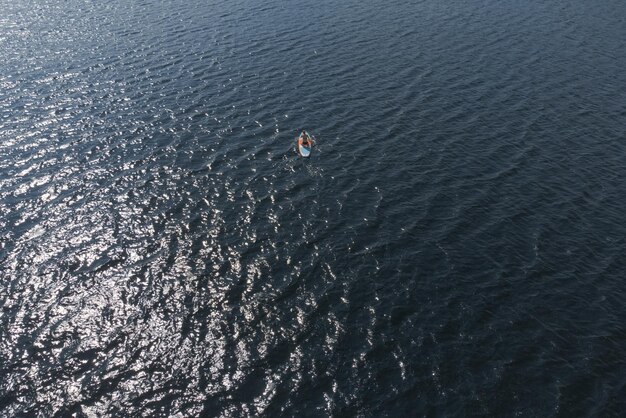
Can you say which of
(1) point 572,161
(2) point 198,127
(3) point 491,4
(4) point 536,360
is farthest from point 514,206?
(3) point 491,4

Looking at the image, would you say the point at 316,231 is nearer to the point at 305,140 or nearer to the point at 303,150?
the point at 303,150

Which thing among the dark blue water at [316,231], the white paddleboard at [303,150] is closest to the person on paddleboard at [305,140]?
the white paddleboard at [303,150]

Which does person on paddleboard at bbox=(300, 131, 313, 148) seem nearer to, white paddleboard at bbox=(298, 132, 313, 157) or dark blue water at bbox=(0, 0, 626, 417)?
white paddleboard at bbox=(298, 132, 313, 157)

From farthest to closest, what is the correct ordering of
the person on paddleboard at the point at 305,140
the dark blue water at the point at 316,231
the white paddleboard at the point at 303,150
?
the person on paddleboard at the point at 305,140, the white paddleboard at the point at 303,150, the dark blue water at the point at 316,231

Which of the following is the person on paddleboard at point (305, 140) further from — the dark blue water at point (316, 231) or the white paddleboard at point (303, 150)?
the dark blue water at point (316, 231)

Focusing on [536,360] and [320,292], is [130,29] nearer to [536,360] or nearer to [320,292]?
[320,292]

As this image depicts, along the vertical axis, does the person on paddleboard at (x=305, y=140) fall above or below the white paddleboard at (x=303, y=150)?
above

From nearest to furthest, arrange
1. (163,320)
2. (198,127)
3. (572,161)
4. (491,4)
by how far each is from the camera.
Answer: (163,320) → (572,161) → (198,127) → (491,4)

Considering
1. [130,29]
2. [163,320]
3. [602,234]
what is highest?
[130,29]

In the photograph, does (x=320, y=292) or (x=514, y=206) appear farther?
(x=514, y=206)
